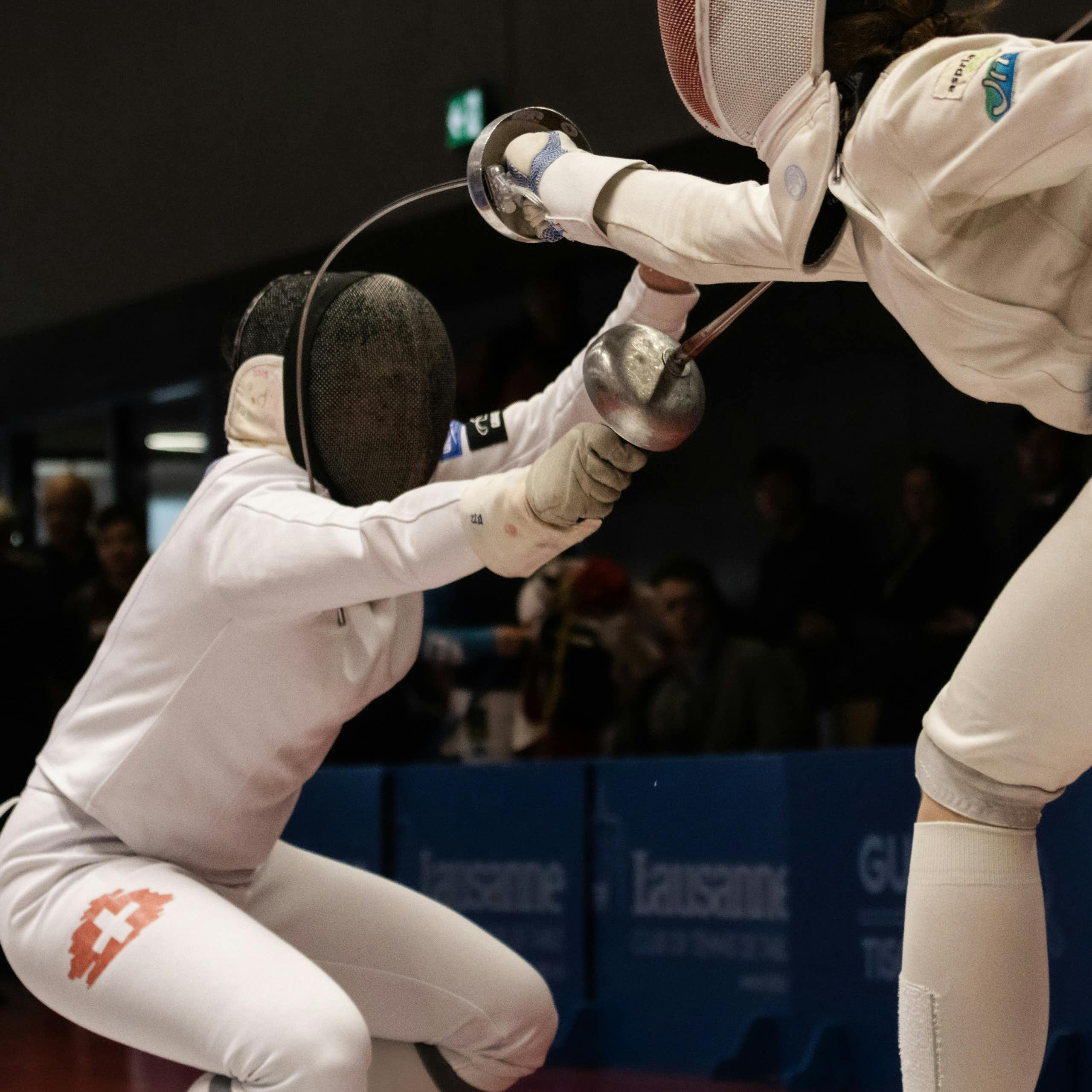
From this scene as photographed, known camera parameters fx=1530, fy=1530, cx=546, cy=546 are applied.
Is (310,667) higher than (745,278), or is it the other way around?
(745,278)

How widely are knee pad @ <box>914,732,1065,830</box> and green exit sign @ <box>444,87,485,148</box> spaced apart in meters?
4.62

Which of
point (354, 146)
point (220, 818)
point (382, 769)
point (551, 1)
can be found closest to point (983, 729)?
point (220, 818)

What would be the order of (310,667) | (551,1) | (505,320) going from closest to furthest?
(310,667) < (551,1) < (505,320)

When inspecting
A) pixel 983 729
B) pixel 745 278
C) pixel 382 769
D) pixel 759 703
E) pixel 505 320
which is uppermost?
pixel 745 278

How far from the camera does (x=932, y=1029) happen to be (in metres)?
1.40

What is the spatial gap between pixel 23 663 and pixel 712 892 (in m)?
2.48

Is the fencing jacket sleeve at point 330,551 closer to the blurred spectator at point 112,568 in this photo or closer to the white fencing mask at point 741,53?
the white fencing mask at point 741,53

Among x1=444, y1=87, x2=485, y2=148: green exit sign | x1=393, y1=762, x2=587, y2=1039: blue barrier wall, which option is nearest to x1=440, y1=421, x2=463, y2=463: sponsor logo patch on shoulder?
x1=393, y1=762, x2=587, y2=1039: blue barrier wall

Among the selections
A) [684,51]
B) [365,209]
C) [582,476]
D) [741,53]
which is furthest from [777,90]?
[365,209]

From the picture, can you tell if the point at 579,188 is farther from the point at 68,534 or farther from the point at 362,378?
the point at 68,534

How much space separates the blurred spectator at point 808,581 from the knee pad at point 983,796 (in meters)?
2.93

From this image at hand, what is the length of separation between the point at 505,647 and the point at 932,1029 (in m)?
3.37

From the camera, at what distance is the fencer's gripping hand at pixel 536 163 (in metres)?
1.77

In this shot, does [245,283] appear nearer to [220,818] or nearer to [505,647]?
[505,647]
